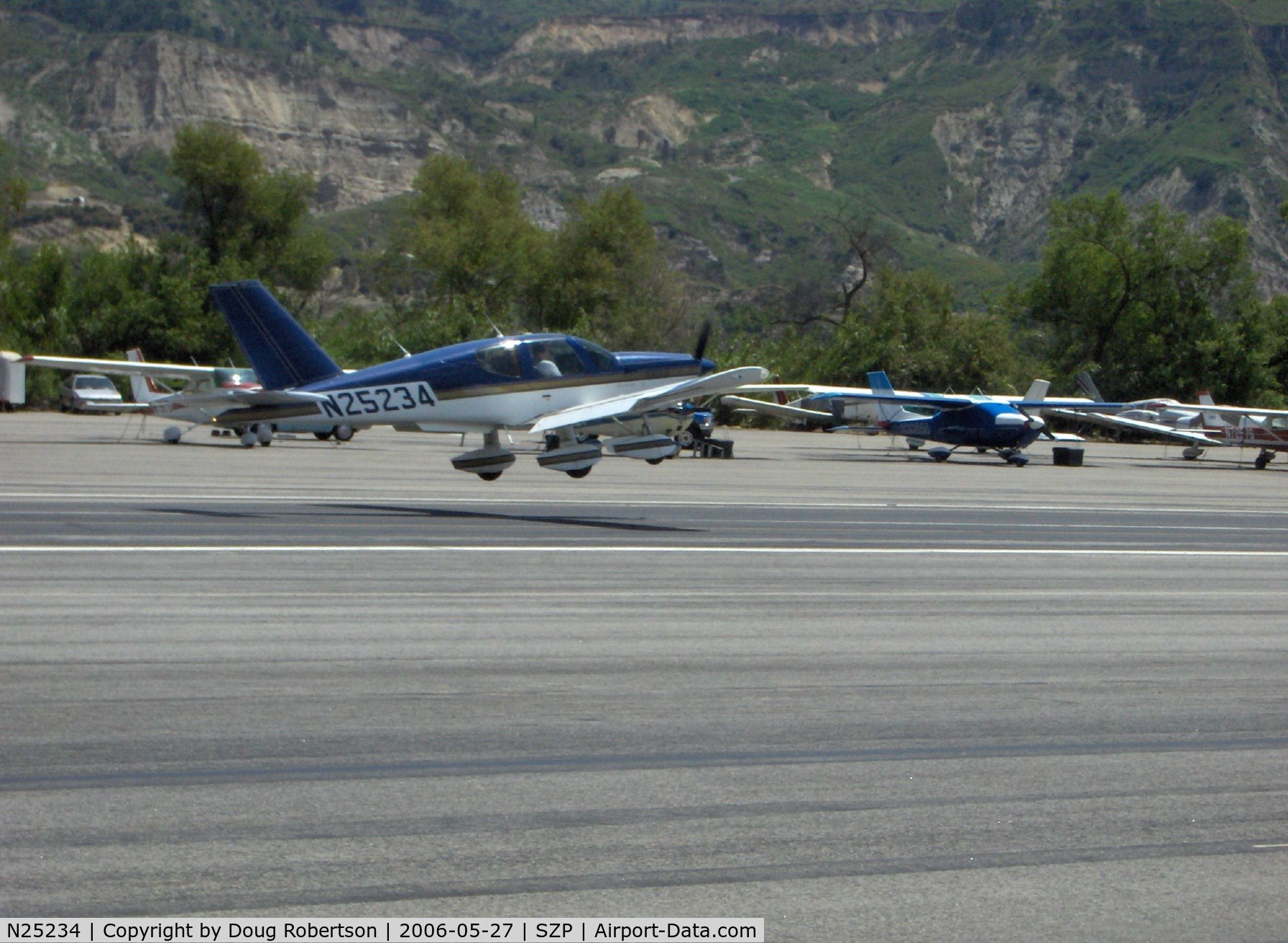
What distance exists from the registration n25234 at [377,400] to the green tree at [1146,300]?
6613 centimetres

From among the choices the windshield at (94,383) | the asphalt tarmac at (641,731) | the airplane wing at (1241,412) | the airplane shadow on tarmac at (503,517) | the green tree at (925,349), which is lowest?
the asphalt tarmac at (641,731)

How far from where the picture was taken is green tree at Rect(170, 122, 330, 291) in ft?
262

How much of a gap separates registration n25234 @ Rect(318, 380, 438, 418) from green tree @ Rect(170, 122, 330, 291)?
2474 inches

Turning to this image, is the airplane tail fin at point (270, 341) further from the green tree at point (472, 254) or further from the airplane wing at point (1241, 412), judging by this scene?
the green tree at point (472, 254)

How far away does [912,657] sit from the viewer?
31.0ft

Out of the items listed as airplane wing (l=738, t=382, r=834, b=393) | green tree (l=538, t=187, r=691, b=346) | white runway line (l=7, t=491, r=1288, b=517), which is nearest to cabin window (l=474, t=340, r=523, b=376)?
white runway line (l=7, t=491, r=1288, b=517)

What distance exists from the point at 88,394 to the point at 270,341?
3978 cm

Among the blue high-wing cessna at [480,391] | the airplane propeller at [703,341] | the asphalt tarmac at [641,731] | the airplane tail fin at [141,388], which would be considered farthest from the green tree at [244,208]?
the asphalt tarmac at [641,731]

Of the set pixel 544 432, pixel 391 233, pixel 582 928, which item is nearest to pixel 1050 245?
pixel 391 233

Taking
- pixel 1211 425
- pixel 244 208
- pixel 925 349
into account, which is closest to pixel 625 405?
pixel 1211 425

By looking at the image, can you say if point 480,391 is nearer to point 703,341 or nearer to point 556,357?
point 556,357

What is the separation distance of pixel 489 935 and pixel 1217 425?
164 feet

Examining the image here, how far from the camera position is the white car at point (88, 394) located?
179ft
